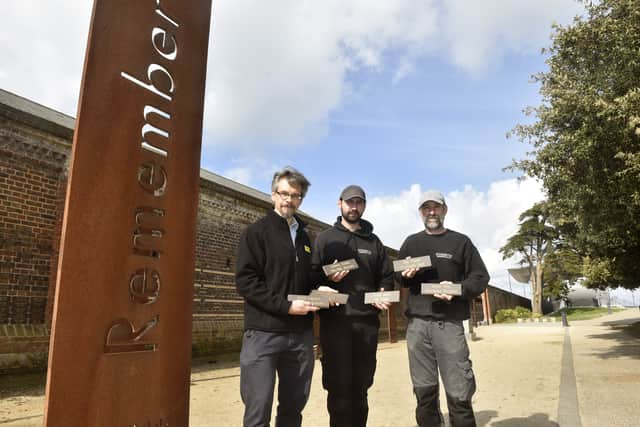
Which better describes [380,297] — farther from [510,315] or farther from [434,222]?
[510,315]

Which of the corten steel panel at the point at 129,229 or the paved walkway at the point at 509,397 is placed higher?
the corten steel panel at the point at 129,229

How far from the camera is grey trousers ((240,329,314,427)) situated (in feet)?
8.27

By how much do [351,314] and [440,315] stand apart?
2.56 ft

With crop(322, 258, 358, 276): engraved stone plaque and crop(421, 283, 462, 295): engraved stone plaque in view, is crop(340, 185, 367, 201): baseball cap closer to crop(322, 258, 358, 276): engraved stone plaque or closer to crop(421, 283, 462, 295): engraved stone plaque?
crop(322, 258, 358, 276): engraved stone plaque

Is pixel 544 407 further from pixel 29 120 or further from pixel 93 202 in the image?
pixel 29 120

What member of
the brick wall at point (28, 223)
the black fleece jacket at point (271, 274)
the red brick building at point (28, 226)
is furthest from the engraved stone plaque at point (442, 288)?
the brick wall at point (28, 223)

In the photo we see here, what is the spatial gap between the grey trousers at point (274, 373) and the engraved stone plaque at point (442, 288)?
1079mm

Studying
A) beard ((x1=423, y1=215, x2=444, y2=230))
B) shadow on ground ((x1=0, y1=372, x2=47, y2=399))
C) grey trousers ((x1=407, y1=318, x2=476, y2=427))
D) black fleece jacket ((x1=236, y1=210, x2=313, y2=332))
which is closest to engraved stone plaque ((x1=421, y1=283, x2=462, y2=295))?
grey trousers ((x1=407, y1=318, x2=476, y2=427))

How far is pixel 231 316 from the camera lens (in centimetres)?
1195

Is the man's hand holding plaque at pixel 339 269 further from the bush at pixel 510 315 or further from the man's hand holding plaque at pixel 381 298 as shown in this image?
the bush at pixel 510 315

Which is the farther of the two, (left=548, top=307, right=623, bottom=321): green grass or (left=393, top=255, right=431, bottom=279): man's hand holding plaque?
(left=548, top=307, right=623, bottom=321): green grass

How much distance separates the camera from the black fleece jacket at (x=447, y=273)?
353 cm

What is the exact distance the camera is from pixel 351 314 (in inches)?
129

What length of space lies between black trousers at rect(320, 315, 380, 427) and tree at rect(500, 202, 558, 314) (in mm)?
42503
